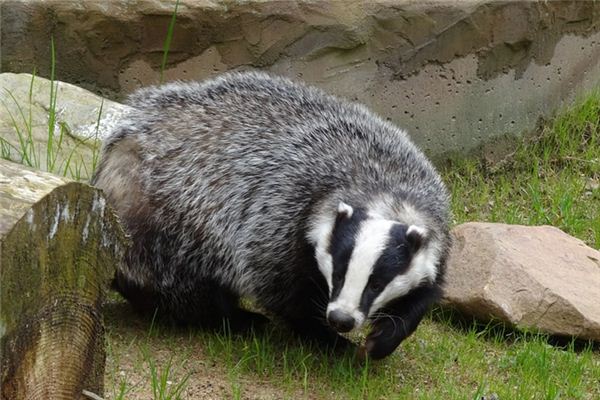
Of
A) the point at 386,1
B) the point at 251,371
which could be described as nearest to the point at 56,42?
the point at 386,1

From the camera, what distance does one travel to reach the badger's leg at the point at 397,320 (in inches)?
167

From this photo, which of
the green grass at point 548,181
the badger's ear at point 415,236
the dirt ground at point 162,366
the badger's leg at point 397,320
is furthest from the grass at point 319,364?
the green grass at point 548,181

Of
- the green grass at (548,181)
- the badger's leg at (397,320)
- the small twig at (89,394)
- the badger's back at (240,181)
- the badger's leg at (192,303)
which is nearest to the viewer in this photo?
the small twig at (89,394)

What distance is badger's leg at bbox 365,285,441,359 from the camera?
424 cm

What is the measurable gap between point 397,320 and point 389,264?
1.50ft

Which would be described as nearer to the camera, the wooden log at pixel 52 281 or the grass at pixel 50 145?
the wooden log at pixel 52 281

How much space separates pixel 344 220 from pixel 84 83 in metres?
2.36

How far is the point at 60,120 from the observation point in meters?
5.25

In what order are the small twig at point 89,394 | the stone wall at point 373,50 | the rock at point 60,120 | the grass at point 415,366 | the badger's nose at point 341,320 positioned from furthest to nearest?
the stone wall at point 373,50
the rock at point 60,120
the grass at point 415,366
the badger's nose at point 341,320
the small twig at point 89,394

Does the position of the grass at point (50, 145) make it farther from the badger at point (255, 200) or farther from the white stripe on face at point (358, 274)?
the white stripe on face at point (358, 274)

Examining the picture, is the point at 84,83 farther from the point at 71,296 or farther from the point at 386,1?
the point at 71,296

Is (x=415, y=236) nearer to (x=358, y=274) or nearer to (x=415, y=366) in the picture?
(x=358, y=274)

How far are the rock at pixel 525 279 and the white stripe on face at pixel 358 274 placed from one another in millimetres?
1237

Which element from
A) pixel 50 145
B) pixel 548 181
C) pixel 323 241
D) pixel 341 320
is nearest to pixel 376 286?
pixel 341 320
